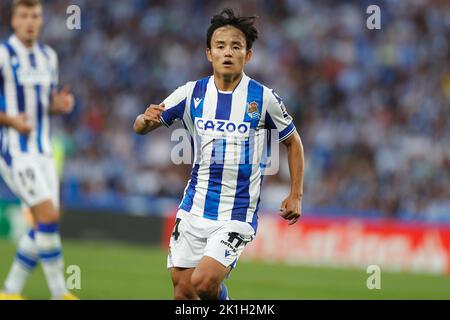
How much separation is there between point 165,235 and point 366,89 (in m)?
5.26

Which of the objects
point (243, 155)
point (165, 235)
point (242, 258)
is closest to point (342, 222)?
point (242, 258)

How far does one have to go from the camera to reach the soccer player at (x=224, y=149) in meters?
6.80

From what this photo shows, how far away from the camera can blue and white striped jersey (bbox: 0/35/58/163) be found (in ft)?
28.0

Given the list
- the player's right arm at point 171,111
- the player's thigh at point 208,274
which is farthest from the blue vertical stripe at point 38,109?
the player's thigh at point 208,274

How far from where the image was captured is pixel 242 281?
12062mm

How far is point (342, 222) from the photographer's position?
53.2 feet

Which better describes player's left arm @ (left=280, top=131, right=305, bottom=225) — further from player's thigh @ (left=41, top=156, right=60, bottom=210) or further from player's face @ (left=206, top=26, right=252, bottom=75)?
player's thigh @ (left=41, top=156, right=60, bottom=210)

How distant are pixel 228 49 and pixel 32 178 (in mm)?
2514

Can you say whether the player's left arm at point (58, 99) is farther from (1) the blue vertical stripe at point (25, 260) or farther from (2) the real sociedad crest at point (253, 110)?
(2) the real sociedad crest at point (253, 110)

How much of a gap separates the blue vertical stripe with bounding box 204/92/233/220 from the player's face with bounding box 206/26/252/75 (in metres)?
0.27

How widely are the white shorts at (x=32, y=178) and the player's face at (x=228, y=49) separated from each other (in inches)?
92.1
